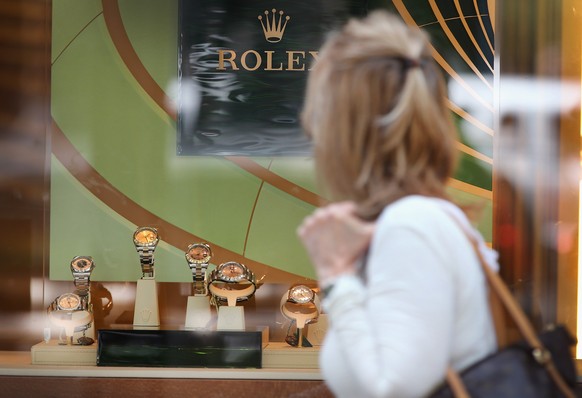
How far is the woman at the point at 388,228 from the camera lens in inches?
44.4

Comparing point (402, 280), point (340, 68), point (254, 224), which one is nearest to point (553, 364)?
point (402, 280)

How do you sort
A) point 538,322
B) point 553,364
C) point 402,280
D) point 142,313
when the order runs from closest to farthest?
point 402,280 < point 553,364 < point 538,322 < point 142,313

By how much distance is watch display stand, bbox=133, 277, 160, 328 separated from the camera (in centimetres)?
330

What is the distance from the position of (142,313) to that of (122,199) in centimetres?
47

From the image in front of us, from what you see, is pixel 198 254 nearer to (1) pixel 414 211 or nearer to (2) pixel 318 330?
(2) pixel 318 330

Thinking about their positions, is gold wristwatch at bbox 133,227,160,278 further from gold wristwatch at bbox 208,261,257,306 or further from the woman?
the woman

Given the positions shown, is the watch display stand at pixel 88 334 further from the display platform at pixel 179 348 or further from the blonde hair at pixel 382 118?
the blonde hair at pixel 382 118

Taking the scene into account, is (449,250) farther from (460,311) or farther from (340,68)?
(340,68)

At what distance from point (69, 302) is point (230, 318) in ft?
1.94

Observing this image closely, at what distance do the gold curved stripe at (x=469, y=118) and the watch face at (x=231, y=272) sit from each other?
1017 millimetres

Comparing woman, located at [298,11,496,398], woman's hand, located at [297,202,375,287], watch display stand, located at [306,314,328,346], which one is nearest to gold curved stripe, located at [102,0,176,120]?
watch display stand, located at [306,314,328,346]

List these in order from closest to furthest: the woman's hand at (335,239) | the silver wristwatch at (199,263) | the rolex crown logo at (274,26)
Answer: the woman's hand at (335,239) → the silver wristwatch at (199,263) → the rolex crown logo at (274,26)

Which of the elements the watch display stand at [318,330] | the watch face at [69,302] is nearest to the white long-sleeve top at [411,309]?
the watch display stand at [318,330]

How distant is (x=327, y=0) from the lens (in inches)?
133
